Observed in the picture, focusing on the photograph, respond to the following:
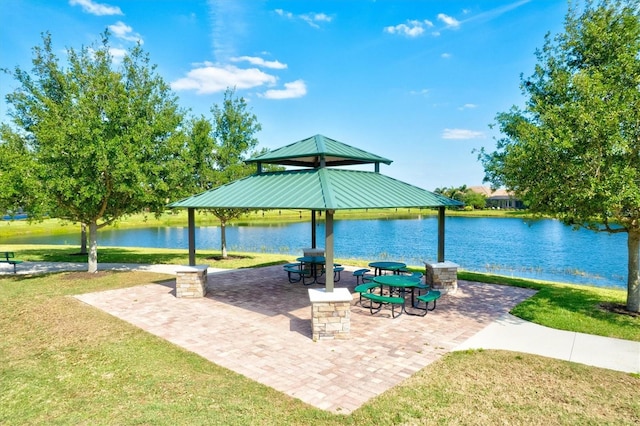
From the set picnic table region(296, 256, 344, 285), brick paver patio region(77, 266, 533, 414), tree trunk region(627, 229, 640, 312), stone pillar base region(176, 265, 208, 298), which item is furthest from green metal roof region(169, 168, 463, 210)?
tree trunk region(627, 229, 640, 312)

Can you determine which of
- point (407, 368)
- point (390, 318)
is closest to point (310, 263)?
point (390, 318)

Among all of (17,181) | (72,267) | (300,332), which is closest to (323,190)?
(300,332)

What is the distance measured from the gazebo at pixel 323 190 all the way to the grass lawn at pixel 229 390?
10.6 feet

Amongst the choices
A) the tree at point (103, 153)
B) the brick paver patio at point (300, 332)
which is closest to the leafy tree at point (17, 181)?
the tree at point (103, 153)

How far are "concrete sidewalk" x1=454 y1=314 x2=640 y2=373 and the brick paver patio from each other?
44 cm

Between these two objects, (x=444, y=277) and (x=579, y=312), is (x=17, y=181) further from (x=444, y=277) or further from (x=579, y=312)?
(x=579, y=312)

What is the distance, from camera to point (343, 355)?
7031mm

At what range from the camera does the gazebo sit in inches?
344

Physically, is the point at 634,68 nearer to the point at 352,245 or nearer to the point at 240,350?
the point at 240,350

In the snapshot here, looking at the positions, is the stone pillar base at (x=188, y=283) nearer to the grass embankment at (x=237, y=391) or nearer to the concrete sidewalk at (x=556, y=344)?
the grass embankment at (x=237, y=391)

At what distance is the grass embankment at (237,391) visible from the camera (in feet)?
16.2

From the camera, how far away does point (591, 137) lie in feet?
25.2

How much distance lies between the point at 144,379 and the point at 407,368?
14.3ft

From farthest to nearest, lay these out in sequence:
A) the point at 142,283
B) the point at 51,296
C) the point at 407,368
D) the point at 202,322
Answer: the point at 142,283 → the point at 51,296 → the point at 202,322 → the point at 407,368
